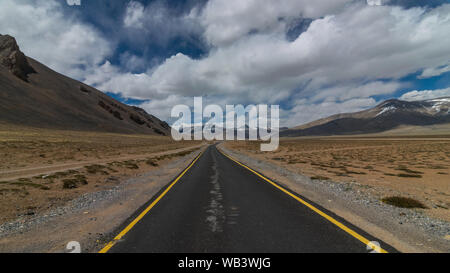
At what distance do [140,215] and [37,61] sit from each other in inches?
7065

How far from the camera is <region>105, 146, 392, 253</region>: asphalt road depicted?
4.34 meters

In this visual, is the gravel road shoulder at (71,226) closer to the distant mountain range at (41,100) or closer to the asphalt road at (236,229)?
the asphalt road at (236,229)

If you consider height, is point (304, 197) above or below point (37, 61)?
below

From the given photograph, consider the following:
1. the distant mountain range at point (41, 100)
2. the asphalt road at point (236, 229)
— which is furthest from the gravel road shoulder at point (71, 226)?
the distant mountain range at point (41, 100)

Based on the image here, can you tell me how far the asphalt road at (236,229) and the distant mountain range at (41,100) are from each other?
86.4 m

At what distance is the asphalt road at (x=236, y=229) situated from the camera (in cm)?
434

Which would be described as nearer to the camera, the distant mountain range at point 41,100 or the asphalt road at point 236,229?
the asphalt road at point 236,229

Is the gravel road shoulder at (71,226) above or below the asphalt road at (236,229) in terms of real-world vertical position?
below

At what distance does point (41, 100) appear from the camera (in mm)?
95375

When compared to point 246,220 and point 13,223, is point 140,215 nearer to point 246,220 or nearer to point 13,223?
point 246,220

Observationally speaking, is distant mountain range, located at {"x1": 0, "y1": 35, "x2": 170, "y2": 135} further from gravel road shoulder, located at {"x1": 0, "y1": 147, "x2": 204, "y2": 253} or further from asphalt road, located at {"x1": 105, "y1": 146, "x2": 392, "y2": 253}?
asphalt road, located at {"x1": 105, "y1": 146, "x2": 392, "y2": 253}
